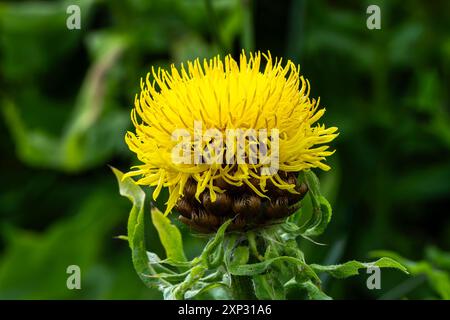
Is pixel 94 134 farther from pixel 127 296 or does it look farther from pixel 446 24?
pixel 446 24

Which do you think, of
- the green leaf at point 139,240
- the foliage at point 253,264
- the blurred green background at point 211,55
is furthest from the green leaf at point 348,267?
the blurred green background at point 211,55

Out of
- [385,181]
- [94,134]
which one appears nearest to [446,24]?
[385,181]

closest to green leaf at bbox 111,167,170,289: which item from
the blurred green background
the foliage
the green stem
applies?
the foliage

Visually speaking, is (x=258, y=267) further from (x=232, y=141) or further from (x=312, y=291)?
(x=232, y=141)
